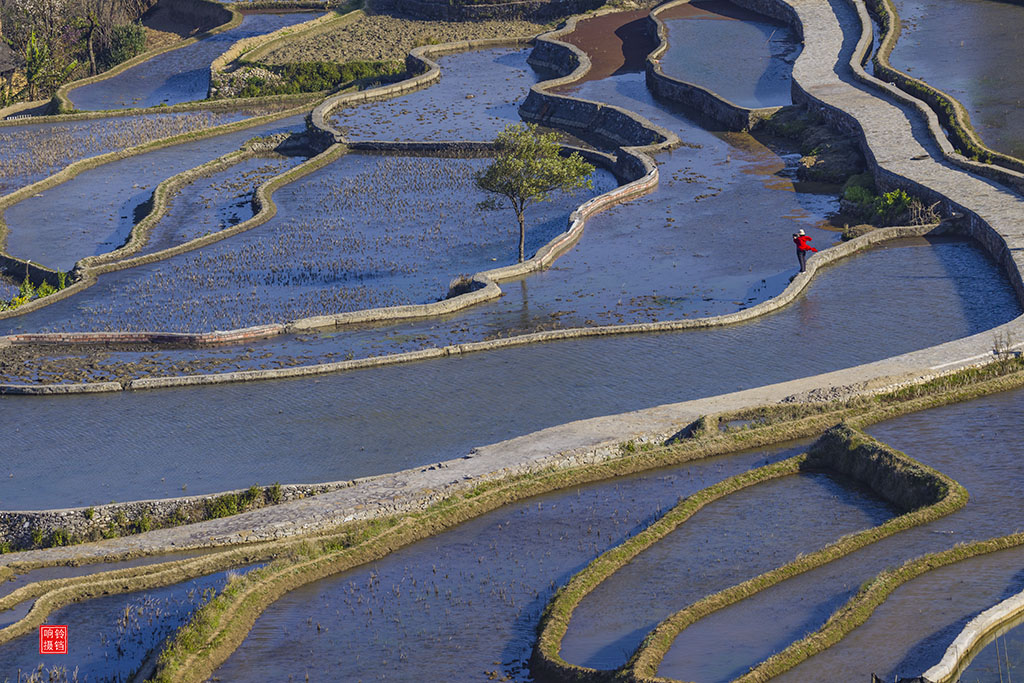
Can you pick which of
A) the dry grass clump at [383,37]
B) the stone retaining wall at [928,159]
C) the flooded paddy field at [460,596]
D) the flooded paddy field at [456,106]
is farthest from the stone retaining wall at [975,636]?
the dry grass clump at [383,37]

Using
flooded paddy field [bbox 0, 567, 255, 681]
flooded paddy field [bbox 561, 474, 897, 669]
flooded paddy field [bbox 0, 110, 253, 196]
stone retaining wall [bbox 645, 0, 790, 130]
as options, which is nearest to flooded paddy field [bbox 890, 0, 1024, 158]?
stone retaining wall [bbox 645, 0, 790, 130]

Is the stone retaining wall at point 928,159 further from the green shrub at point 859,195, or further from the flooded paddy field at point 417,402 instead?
the flooded paddy field at point 417,402

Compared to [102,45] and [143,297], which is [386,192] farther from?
[102,45]

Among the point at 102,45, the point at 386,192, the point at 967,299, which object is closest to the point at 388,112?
the point at 386,192

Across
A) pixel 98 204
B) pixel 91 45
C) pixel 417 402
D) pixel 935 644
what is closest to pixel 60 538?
pixel 417 402

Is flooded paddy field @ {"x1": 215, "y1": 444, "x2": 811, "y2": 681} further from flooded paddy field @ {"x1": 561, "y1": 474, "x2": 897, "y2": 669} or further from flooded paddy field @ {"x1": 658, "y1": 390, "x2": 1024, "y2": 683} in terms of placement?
flooded paddy field @ {"x1": 658, "y1": 390, "x2": 1024, "y2": 683}
